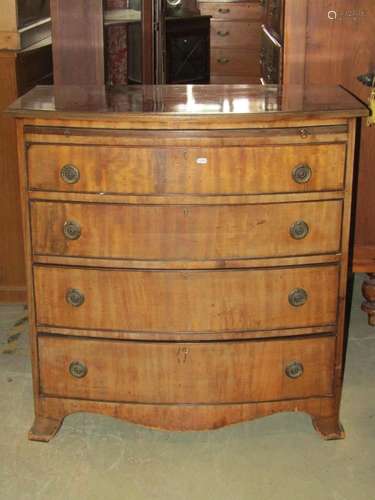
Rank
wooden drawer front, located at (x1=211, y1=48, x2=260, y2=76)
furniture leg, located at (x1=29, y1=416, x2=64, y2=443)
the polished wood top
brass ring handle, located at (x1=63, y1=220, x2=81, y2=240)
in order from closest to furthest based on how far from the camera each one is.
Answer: the polished wood top → brass ring handle, located at (x1=63, y1=220, x2=81, y2=240) → furniture leg, located at (x1=29, y1=416, x2=64, y2=443) → wooden drawer front, located at (x1=211, y1=48, x2=260, y2=76)

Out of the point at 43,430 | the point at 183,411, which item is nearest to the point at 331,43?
the point at 183,411

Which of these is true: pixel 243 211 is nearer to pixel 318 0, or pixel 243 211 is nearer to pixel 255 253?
pixel 255 253

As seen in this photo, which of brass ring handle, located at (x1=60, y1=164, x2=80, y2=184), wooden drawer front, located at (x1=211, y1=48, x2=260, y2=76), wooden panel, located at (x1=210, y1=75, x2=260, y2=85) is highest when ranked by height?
brass ring handle, located at (x1=60, y1=164, x2=80, y2=184)

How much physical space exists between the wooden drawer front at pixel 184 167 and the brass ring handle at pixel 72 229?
9cm

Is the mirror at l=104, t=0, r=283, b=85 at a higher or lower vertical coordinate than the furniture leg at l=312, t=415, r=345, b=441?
higher

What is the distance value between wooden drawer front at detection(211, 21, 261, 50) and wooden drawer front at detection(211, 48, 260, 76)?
5cm

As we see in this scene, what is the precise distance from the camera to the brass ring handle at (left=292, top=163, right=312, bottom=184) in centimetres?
223

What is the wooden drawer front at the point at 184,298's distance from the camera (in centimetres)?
232

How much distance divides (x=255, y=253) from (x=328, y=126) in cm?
41

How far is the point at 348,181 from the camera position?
2.28 m

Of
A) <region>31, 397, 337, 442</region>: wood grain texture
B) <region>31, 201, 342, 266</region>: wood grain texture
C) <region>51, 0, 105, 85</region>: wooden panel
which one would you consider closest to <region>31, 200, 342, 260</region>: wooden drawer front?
<region>31, 201, 342, 266</region>: wood grain texture

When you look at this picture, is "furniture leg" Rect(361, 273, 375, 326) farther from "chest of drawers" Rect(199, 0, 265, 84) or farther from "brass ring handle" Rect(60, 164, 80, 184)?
"chest of drawers" Rect(199, 0, 265, 84)

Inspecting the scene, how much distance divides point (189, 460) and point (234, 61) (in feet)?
15.3

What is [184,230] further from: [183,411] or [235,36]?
[235,36]
